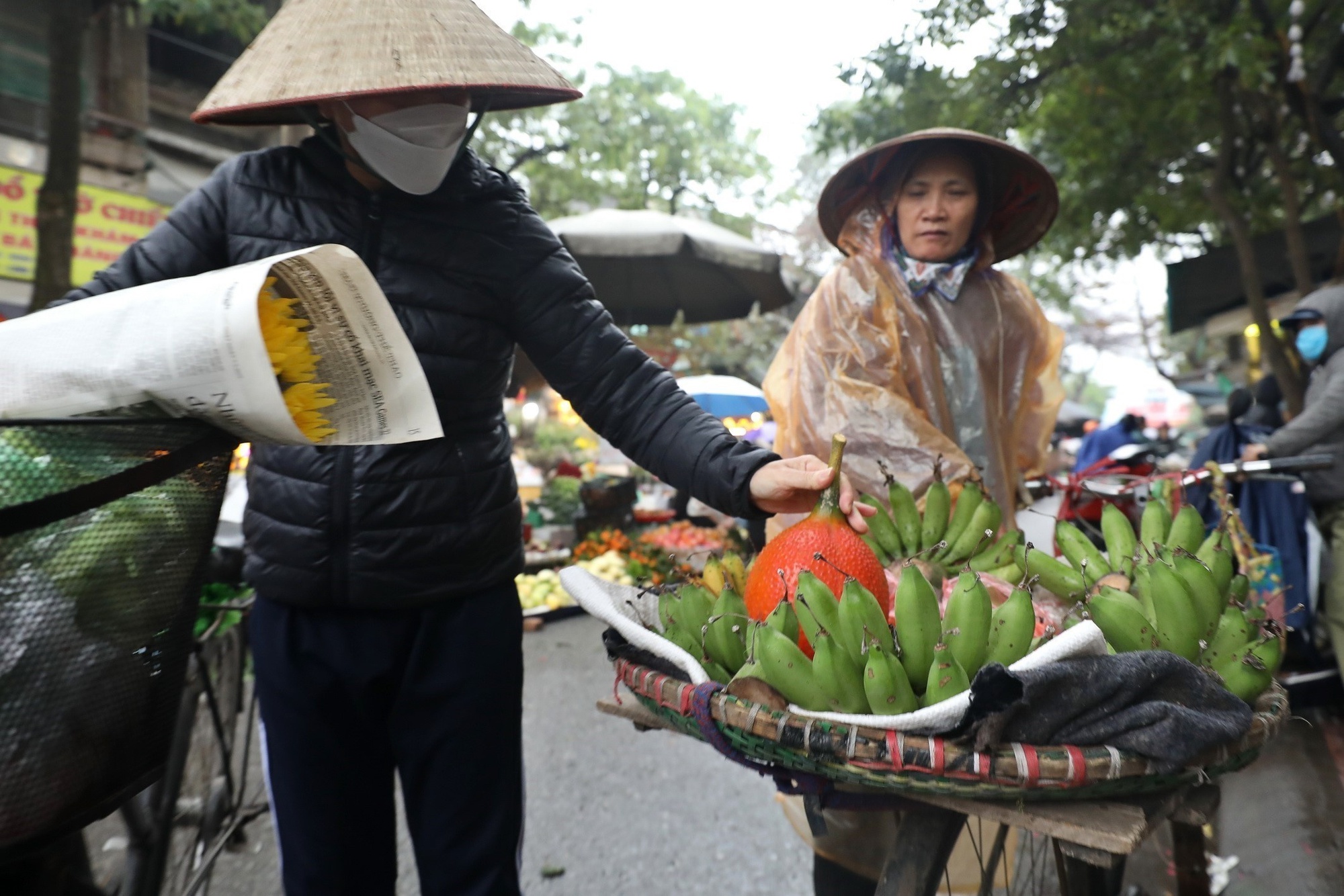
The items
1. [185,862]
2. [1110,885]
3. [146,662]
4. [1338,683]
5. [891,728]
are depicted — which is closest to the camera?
[146,662]

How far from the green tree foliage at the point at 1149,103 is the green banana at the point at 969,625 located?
5.43m

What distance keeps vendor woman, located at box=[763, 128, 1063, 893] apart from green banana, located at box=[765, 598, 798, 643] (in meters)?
1.07

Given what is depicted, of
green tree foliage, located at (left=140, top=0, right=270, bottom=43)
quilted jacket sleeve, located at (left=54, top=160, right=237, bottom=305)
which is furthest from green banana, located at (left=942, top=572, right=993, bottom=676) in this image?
green tree foliage, located at (left=140, top=0, right=270, bottom=43)

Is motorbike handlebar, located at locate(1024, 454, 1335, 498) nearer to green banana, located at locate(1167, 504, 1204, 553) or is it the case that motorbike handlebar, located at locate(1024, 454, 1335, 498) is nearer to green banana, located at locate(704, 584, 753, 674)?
green banana, located at locate(1167, 504, 1204, 553)

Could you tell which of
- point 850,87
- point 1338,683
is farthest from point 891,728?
point 850,87

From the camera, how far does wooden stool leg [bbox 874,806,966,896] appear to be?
1269 millimetres

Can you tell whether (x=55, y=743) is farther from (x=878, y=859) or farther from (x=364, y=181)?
(x=878, y=859)

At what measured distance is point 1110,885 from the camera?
2025mm

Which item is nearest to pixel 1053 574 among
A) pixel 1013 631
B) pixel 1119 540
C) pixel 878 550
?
pixel 1119 540

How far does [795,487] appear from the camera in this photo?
151 cm

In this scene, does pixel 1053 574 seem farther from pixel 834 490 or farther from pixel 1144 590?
pixel 834 490

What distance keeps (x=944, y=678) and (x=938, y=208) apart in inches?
72.2

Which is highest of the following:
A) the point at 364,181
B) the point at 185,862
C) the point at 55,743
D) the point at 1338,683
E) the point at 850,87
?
the point at 850,87

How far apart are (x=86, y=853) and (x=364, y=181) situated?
1.35m
